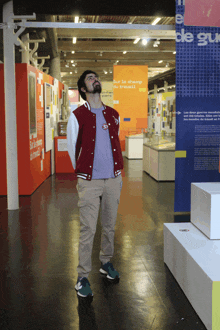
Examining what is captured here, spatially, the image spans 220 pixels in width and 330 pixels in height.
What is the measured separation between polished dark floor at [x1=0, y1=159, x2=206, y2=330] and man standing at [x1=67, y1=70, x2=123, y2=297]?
25 centimetres

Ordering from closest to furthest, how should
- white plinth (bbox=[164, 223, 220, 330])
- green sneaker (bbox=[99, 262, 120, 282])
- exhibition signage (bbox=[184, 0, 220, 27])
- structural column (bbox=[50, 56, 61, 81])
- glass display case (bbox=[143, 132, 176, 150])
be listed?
white plinth (bbox=[164, 223, 220, 330]) < green sneaker (bbox=[99, 262, 120, 282]) < exhibition signage (bbox=[184, 0, 220, 27]) < glass display case (bbox=[143, 132, 176, 150]) < structural column (bbox=[50, 56, 61, 81])

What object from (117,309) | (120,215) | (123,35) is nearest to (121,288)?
(117,309)

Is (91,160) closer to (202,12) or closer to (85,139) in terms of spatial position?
(85,139)

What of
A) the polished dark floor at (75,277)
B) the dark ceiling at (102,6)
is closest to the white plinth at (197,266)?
the polished dark floor at (75,277)

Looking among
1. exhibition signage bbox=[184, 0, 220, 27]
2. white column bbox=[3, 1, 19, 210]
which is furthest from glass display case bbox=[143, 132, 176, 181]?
exhibition signage bbox=[184, 0, 220, 27]

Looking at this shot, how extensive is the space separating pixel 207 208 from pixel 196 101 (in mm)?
2469

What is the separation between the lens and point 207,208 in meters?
3.06

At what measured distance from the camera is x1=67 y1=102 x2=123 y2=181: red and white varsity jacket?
2.81 metres

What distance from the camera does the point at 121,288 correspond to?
3.02m

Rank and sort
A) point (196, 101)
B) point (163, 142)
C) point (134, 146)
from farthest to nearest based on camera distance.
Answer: point (134, 146) → point (163, 142) → point (196, 101)

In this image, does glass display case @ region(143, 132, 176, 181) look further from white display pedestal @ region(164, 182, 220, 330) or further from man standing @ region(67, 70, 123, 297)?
man standing @ region(67, 70, 123, 297)

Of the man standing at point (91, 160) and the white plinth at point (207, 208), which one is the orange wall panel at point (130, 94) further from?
the man standing at point (91, 160)

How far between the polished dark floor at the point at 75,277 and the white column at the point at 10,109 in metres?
0.37

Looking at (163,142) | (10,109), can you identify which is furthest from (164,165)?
(10,109)
